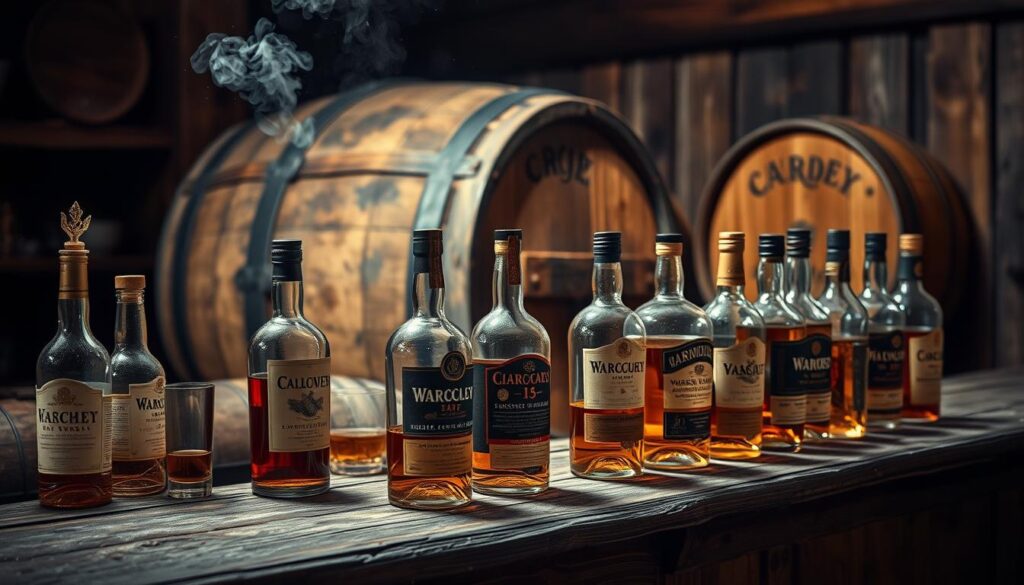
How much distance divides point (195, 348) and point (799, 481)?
6.16 feet

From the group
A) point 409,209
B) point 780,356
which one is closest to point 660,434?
point 780,356

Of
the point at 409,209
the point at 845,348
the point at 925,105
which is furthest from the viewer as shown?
the point at 925,105

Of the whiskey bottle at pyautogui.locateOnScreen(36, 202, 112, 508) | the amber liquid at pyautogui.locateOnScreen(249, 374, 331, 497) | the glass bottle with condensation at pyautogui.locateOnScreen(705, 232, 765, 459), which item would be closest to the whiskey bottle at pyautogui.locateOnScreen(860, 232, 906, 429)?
the glass bottle with condensation at pyautogui.locateOnScreen(705, 232, 765, 459)

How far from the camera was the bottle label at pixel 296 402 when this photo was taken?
1360mm

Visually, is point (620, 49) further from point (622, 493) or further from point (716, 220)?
point (622, 493)

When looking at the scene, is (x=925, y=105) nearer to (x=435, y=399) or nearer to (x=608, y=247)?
(x=608, y=247)

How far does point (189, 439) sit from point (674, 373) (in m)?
0.63

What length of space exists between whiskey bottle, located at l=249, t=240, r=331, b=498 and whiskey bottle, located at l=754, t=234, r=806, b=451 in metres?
0.67

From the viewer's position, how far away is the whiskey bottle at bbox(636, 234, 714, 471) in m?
1.53

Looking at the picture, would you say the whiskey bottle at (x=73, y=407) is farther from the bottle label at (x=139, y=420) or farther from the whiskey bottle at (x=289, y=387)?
the whiskey bottle at (x=289, y=387)

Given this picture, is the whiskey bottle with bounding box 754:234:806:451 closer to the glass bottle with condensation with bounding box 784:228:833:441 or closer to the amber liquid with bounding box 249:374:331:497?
the glass bottle with condensation with bounding box 784:228:833:441

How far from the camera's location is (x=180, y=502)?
140 centimetres

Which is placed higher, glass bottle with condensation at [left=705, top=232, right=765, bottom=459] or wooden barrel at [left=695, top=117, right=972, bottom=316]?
wooden barrel at [left=695, top=117, right=972, bottom=316]

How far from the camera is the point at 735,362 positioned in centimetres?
161
